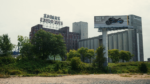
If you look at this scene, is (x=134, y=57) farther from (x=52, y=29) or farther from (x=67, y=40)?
(x=52, y=29)

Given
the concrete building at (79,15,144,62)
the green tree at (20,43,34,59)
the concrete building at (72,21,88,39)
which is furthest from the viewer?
the concrete building at (72,21,88,39)

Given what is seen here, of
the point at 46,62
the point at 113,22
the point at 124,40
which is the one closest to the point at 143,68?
the point at 113,22

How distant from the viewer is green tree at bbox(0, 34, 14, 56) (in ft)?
150

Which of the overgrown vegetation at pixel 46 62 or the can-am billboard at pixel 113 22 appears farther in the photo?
the can-am billboard at pixel 113 22

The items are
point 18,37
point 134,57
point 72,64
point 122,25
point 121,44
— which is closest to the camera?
point 72,64

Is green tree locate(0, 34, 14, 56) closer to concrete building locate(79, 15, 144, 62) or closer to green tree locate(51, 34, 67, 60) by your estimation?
green tree locate(51, 34, 67, 60)

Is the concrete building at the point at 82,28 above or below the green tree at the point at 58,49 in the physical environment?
above

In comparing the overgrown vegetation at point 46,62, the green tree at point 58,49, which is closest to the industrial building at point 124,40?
the overgrown vegetation at point 46,62

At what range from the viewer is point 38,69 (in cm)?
3506

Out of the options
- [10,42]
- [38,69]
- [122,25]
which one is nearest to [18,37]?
[10,42]

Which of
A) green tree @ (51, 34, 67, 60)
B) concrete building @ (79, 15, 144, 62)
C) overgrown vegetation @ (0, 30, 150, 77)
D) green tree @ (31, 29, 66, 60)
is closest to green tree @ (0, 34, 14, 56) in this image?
overgrown vegetation @ (0, 30, 150, 77)

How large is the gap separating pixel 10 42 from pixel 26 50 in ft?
21.4

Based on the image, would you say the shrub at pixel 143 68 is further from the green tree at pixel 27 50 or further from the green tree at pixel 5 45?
the green tree at pixel 5 45

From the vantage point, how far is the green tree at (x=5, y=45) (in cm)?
4571
